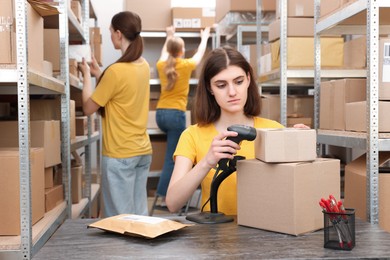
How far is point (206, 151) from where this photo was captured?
1.83m

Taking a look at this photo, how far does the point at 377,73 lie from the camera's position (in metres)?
1.74

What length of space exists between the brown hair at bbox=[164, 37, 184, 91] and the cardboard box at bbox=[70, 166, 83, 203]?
5.04 ft

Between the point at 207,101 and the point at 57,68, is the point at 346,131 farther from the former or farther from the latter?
the point at 57,68

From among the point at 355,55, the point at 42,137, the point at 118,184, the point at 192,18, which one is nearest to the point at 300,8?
the point at 355,55

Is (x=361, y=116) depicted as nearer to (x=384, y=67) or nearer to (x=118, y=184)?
(x=384, y=67)

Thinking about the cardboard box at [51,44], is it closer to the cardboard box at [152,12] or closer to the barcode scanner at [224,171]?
the barcode scanner at [224,171]

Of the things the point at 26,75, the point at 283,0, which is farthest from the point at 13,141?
the point at 283,0

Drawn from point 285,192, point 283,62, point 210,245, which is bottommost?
point 210,245

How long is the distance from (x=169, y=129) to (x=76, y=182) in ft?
5.56

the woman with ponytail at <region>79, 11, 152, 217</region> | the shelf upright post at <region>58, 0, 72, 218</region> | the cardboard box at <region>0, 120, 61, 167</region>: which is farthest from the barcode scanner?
the woman with ponytail at <region>79, 11, 152, 217</region>

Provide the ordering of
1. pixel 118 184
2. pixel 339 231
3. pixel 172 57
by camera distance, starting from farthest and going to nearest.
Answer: pixel 172 57, pixel 118 184, pixel 339 231

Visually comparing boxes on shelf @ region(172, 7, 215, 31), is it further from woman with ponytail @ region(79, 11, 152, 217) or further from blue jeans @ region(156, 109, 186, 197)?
woman with ponytail @ region(79, 11, 152, 217)

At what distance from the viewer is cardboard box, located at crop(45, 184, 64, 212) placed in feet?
7.47

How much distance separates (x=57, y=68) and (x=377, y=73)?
1618mm
